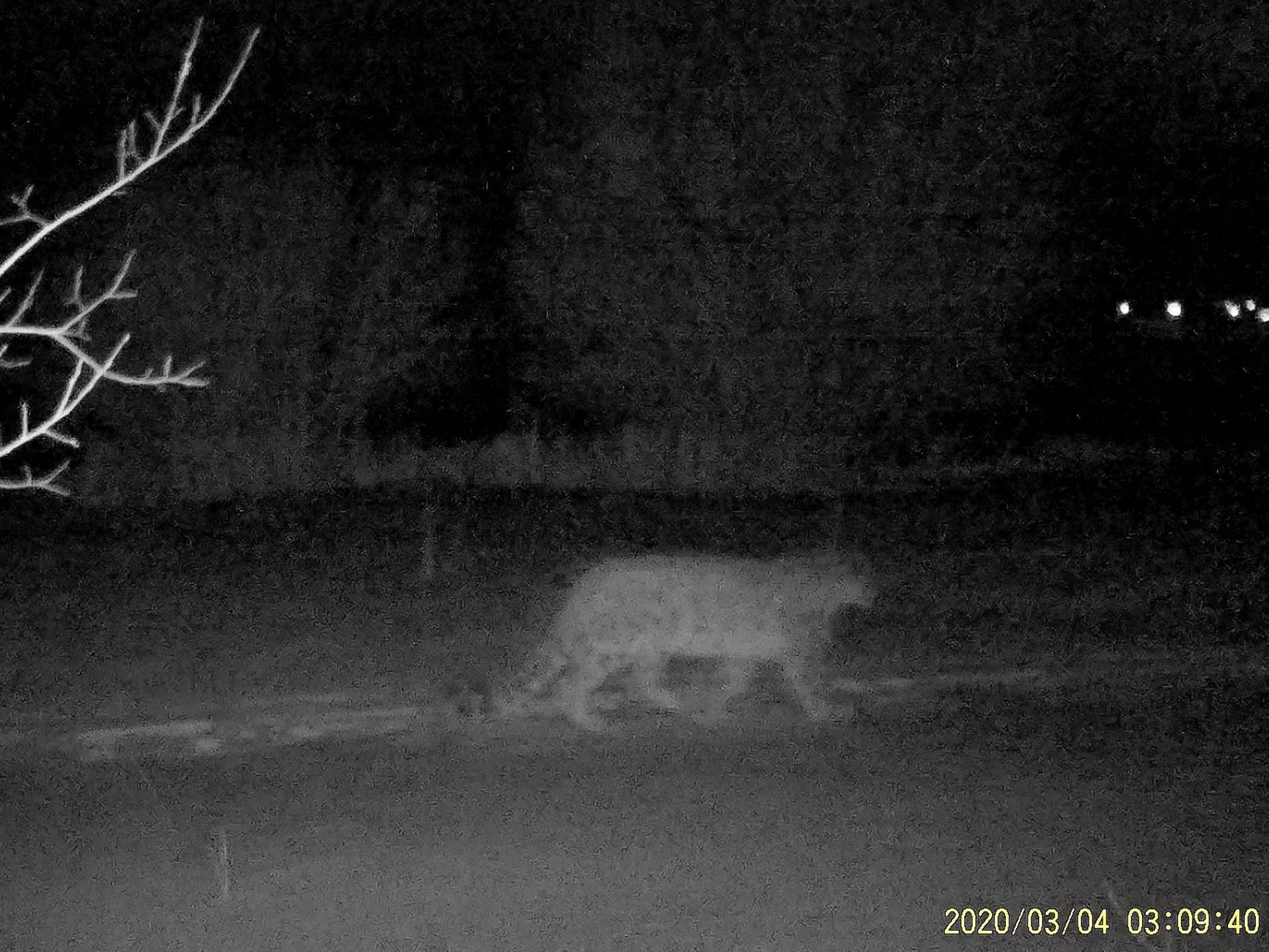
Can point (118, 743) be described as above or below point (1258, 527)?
below

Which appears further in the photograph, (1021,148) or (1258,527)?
(1258,527)

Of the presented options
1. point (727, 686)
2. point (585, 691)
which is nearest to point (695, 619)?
point (727, 686)

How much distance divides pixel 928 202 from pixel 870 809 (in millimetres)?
1183

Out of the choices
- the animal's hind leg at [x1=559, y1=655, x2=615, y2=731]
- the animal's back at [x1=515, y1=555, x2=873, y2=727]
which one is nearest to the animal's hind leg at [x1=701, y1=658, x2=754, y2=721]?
the animal's back at [x1=515, y1=555, x2=873, y2=727]

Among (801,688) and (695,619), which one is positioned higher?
(695,619)

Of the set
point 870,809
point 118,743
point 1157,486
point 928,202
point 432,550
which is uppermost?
point 928,202

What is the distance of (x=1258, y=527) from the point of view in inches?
83.7

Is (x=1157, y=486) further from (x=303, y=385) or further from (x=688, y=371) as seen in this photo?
(x=303, y=385)

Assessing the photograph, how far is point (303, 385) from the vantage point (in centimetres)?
193

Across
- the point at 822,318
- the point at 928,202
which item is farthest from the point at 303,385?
the point at 928,202

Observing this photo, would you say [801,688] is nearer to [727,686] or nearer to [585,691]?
[727,686]

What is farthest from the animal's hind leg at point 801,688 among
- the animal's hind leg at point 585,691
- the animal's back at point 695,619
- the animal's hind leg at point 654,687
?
the animal's hind leg at point 585,691

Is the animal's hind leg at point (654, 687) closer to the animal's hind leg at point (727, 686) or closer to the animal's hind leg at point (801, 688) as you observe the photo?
the animal's hind leg at point (727, 686)

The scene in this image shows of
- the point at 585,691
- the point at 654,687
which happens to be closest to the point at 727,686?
the point at 654,687
